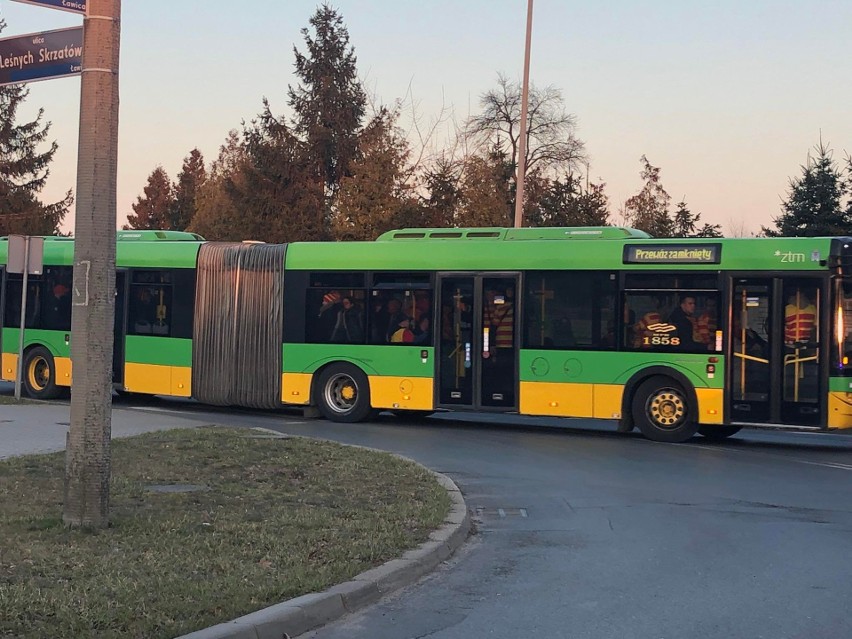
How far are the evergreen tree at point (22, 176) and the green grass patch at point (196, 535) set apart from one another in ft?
144

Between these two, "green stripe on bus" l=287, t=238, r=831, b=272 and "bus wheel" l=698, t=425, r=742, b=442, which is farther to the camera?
"bus wheel" l=698, t=425, r=742, b=442

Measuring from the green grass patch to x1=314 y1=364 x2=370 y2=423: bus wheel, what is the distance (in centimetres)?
547

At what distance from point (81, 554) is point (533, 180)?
45126 mm

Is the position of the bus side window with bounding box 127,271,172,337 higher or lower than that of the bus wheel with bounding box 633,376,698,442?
higher

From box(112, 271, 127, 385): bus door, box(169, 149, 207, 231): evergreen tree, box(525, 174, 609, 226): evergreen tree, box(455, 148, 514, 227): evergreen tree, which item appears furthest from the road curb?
box(169, 149, 207, 231): evergreen tree

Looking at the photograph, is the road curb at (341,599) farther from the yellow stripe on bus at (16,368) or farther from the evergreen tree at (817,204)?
the evergreen tree at (817,204)

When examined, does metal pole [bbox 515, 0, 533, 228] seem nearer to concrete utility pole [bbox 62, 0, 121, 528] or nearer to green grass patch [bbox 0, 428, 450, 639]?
green grass patch [bbox 0, 428, 450, 639]

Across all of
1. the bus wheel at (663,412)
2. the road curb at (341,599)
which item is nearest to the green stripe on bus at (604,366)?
the bus wheel at (663,412)

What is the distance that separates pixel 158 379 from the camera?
2059cm

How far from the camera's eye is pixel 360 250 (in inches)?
749

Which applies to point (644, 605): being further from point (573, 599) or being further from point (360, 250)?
point (360, 250)

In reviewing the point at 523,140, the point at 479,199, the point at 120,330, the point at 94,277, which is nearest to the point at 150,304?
the point at 120,330

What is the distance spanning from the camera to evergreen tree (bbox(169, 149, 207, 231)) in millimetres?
112831

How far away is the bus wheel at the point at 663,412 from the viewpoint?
16.6 metres
